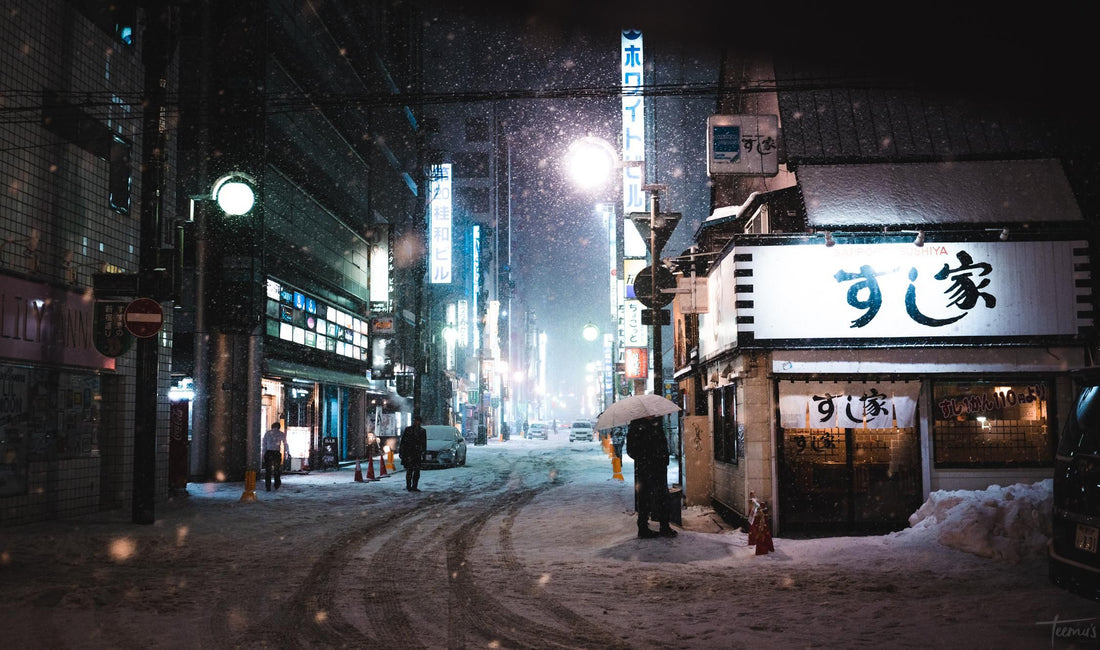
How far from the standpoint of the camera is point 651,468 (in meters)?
13.8

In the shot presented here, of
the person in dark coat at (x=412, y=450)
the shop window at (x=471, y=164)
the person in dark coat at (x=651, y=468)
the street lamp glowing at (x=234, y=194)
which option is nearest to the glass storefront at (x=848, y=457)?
the person in dark coat at (x=651, y=468)

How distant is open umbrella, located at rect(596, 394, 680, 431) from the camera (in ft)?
44.5

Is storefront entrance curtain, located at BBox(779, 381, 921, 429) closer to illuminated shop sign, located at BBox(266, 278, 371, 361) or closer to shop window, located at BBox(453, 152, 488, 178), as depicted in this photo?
illuminated shop sign, located at BBox(266, 278, 371, 361)

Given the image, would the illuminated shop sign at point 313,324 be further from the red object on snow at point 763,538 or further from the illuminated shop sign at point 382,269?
the red object on snow at point 763,538

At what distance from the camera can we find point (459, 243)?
2931 inches

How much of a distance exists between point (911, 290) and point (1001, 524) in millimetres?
4254

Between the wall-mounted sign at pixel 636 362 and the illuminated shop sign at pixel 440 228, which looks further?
the illuminated shop sign at pixel 440 228

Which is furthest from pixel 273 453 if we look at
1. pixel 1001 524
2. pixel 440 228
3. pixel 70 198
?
pixel 440 228

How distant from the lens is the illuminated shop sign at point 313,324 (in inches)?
1109

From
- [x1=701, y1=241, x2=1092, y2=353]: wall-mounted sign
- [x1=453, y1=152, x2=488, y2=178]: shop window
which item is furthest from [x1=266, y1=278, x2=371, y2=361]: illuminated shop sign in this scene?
[x1=453, y1=152, x2=488, y2=178]: shop window

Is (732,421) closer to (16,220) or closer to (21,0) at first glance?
(16,220)

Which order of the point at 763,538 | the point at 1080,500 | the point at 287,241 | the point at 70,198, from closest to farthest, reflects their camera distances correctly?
the point at 1080,500 < the point at 763,538 < the point at 70,198 < the point at 287,241

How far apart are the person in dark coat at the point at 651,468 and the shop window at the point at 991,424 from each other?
454 centimetres

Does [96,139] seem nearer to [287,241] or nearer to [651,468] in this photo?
[287,241]
